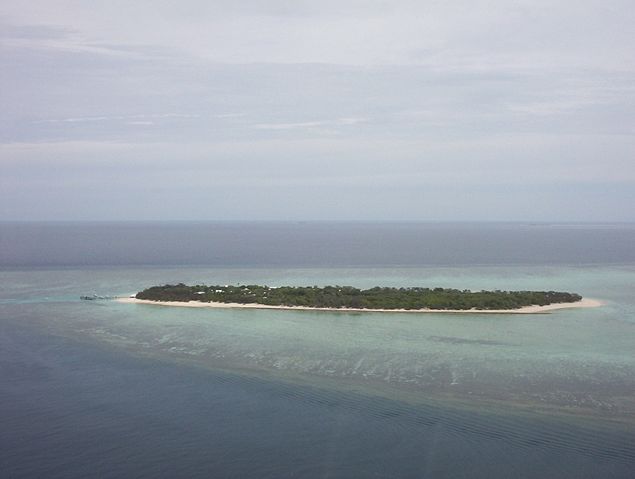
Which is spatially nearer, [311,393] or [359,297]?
[311,393]

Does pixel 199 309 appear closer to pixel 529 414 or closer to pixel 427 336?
pixel 427 336

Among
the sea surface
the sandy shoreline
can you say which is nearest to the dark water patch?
the sea surface

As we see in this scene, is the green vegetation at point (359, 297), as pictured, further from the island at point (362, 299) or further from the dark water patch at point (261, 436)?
the dark water patch at point (261, 436)

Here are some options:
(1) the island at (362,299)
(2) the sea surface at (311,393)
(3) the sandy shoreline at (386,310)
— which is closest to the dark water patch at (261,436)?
(2) the sea surface at (311,393)

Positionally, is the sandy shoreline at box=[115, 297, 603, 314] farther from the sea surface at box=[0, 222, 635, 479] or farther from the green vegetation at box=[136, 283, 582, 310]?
the sea surface at box=[0, 222, 635, 479]

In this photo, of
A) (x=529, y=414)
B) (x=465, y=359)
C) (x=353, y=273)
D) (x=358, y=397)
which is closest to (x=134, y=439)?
(x=358, y=397)

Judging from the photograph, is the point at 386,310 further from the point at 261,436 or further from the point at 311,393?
the point at 261,436

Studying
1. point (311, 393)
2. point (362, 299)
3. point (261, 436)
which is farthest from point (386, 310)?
point (261, 436)
